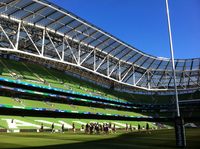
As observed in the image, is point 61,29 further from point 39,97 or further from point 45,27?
point 39,97

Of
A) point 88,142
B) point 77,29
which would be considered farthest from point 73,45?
point 88,142

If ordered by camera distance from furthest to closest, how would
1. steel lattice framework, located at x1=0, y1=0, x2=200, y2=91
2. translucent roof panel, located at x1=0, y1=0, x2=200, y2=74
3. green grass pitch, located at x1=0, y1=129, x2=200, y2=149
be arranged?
steel lattice framework, located at x1=0, y1=0, x2=200, y2=91
translucent roof panel, located at x1=0, y1=0, x2=200, y2=74
green grass pitch, located at x1=0, y1=129, x2=200, y2=149

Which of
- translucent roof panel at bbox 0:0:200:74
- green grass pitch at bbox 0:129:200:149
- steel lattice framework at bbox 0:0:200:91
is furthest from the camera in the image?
steel lattice framework at bbox 0:0:200:91

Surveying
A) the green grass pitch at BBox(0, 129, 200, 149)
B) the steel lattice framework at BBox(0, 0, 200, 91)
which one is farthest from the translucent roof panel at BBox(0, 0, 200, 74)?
the green grass pitch at BBox(0, 129, 200, 149)

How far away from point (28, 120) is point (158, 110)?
59212 millimetres

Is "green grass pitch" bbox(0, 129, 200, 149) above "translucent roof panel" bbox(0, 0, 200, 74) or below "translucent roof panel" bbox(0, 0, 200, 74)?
below

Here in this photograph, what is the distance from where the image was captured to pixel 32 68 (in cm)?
7219

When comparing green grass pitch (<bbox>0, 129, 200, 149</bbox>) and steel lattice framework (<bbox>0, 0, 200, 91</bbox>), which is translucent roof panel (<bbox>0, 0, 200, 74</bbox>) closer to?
steel lattice framework (<bbox>0, 0, 200, 91</bbox>)

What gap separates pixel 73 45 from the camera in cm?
6794

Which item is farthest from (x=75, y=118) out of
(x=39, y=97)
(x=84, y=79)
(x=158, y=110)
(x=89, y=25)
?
(x=158, y=110)

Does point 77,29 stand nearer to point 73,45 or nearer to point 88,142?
point 73,45

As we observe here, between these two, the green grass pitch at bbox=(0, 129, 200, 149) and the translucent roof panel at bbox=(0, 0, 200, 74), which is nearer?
the green grass pitch at bbox=(0, 129, 200, 149)

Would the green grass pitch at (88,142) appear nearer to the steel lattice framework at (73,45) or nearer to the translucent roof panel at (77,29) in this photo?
the steel lattice framework at (73,45)

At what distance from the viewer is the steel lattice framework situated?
51.1 m
